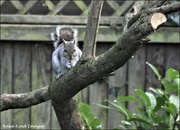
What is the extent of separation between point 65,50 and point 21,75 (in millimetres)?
825

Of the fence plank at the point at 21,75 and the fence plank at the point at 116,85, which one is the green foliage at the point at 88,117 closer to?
the fence plank at the point at 116,85

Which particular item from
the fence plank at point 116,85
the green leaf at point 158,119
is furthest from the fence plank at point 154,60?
the green leaf at point 158,119

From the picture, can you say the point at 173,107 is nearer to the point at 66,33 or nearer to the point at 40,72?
the point at 66,33

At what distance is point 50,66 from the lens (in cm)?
368

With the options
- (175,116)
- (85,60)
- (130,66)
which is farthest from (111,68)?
(130,66)

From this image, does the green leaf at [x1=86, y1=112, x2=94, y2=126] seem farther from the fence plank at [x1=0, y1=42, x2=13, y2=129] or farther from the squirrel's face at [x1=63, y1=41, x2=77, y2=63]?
the fence plank at [x1=0, y1=42, x2=13, y2=129]

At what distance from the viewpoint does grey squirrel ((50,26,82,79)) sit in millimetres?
2916

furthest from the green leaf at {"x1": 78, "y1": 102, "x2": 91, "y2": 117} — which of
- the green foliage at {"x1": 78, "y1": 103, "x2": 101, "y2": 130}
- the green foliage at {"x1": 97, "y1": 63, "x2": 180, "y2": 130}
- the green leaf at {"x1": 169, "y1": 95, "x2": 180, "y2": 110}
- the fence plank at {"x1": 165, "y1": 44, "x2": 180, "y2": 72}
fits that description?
the fence plank at {"x1": 165, "y1": 44, "x2": 180, "y2": 72}

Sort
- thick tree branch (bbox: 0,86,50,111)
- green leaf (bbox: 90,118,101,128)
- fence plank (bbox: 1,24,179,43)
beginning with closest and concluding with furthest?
thick tree branch (bbox: 0,86,50,111)
green leaf (bbox: 90,118,101,128)
fence plank (bbox: 1,24,179,43)

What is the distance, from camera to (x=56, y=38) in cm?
313

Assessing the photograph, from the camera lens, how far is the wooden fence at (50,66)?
364 cm

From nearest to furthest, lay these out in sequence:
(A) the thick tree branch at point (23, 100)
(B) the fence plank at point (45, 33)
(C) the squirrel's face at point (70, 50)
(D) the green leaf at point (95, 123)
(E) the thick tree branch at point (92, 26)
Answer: (E) the thick tree branch at point (92, 26) < (A) the thick tree branch at point (23, 100) < (C) the squirrel's face at point (70, 50) < (D) the green leaf at point (95, 123) < (B) the fence plank at point (45, 33)

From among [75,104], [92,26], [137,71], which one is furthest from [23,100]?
[137,71]

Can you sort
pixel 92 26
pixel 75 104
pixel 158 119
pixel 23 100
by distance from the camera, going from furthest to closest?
pixel 158 119, pixel 23 100, pixel 75 104, pixel 92 26
